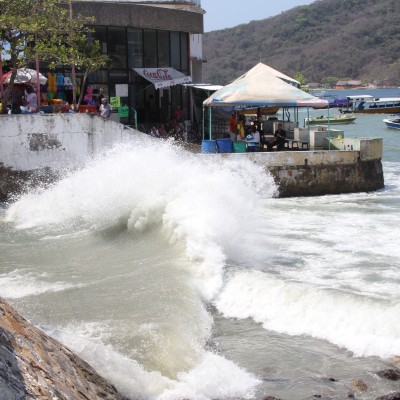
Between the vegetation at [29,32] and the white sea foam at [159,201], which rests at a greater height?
the vegetation at [29,32]

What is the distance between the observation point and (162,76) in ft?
90.2

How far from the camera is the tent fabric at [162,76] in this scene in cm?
2686

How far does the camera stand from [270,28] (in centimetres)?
18825

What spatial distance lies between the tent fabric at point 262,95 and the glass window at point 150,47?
7.18 meters

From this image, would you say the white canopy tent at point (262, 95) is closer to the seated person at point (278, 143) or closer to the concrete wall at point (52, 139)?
the seated person at point (278, 143)

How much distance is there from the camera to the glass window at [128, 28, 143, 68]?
1083 inches

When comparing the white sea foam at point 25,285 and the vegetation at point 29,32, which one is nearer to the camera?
the white sea foam at point 25,285

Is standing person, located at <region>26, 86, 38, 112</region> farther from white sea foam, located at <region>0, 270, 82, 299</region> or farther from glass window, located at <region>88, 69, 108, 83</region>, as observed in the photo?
white sea foam, located at <region>0, 270, 82, 299</region>

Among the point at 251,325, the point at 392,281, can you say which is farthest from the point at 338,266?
the point at 251,325

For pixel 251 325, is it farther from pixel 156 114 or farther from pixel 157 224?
pixel 156 114

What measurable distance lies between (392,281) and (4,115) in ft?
39.2

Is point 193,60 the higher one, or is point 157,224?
point 193,60

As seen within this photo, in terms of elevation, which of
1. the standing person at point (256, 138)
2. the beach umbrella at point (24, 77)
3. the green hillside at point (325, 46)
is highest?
the green hillside at point (325, 46)

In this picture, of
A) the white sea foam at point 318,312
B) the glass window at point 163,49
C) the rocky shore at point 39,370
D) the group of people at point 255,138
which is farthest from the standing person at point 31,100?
the rocky shore at point 39,370
